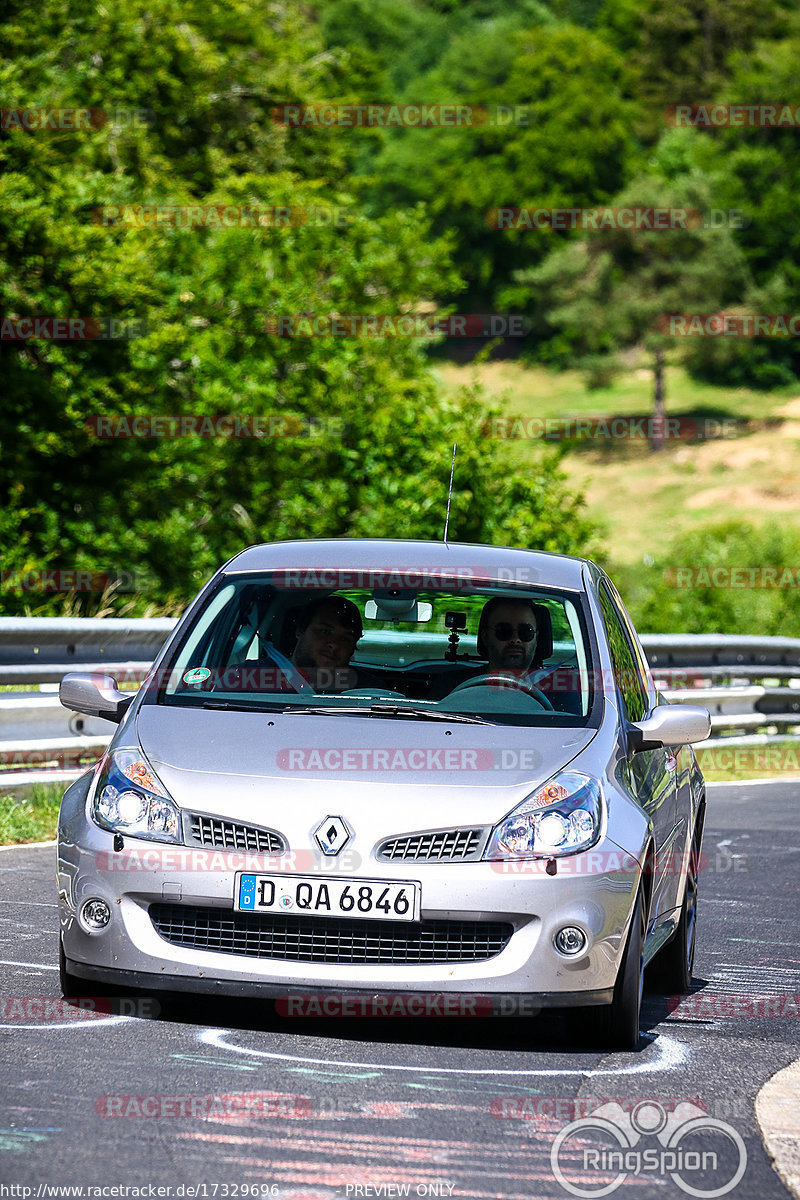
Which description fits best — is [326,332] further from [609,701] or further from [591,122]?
[591,122]

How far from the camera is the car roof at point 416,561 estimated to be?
635 cm

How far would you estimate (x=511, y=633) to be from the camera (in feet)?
20.9

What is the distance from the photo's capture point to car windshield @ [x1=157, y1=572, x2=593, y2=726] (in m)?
5.75

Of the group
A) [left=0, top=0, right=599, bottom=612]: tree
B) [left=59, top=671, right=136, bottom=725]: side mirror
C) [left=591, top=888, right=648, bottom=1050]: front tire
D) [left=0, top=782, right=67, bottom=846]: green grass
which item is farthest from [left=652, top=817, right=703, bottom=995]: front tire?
[left=0, top=0, right=599, bottom=612]: tree

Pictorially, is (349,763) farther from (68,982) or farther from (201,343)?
(201,343)

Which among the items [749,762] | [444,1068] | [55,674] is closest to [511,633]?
[444,1068]

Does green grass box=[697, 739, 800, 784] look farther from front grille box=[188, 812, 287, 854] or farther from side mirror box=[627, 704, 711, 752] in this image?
front grille box=[188, 812, 287, 854]

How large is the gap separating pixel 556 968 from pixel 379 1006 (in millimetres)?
504

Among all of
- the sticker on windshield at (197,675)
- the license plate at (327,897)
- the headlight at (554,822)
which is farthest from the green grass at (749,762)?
the license plate at (327,897)

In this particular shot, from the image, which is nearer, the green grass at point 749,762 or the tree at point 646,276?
the green grass at point 749,762

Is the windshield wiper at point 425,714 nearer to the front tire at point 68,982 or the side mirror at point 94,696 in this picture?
the side mirror at point 94,696

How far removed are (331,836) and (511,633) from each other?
1696 millimetres

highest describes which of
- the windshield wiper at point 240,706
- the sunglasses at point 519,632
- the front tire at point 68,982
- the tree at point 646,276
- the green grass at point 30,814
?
the sunglasses at point 519,632

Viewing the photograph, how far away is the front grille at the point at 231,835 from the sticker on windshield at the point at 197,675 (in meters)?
1.01
